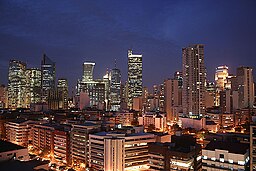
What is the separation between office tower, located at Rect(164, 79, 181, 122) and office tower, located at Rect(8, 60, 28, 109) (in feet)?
116

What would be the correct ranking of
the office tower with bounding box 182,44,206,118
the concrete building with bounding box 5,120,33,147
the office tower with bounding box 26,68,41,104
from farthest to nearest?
the office tower with bounding box 26,68,41,104, the office tower with bounding box 182,44,206,118, the concrete building with bounding box 5,120,33,147

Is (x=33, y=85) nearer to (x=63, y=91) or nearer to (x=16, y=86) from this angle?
(x=16, y=86)

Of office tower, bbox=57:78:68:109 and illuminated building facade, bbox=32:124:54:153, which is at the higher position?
office tower, bbox=57:78:68:109

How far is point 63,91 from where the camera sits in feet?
206

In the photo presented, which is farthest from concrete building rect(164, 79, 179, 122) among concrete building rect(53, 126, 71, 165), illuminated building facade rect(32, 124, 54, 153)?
concrete building rect(53, 126, 71, 165)

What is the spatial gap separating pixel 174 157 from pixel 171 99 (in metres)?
31.7

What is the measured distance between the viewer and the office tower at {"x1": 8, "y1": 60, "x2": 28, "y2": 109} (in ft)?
196

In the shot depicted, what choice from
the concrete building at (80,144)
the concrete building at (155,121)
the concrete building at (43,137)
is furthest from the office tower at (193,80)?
the concrete building at (43,137)

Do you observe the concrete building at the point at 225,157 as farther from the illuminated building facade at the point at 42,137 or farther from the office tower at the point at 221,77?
the office tower at the point at 221,77

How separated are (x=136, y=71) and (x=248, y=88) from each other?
28429mm

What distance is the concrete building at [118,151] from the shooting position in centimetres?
1683

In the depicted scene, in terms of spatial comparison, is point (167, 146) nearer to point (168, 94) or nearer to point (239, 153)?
point (239, 153)

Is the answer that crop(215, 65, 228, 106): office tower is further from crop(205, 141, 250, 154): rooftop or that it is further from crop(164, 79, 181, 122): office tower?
crop(205, 141, 250, 154): rooftop

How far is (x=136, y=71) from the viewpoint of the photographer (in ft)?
215
